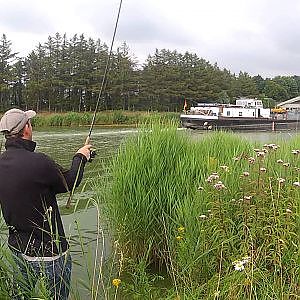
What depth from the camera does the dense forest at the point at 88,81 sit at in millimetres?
59969

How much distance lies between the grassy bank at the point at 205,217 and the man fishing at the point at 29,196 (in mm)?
898

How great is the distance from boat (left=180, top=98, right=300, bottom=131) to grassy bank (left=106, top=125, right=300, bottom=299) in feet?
107

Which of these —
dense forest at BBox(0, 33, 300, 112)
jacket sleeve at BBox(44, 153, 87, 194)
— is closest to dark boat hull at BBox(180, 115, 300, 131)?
dense forest at BBox(0, 33, 300, 112)

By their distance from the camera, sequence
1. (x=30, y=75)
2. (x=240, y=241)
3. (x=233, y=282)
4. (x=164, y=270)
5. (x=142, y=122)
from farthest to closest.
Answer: (x=30, y=75)
(x=142, y=122)
(x=164, y=270)
(x=240, y=241)
(x=233, y=282)

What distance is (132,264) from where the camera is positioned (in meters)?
4.90

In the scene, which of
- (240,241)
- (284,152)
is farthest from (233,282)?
(284,152)

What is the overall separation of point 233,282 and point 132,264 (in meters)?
1.83

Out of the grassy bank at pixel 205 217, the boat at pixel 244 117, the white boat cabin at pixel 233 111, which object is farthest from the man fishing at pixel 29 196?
the white boat cabin at pixel 233 111

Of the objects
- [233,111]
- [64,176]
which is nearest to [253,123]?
[233,111]

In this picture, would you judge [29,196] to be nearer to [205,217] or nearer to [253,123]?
[205,217]

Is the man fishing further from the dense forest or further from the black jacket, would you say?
the dense forest

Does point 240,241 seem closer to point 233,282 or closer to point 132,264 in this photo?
point 233,282

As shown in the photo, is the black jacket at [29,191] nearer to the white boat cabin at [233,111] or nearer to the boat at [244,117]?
the boat at [244,117]

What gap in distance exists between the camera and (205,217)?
3828 mm
